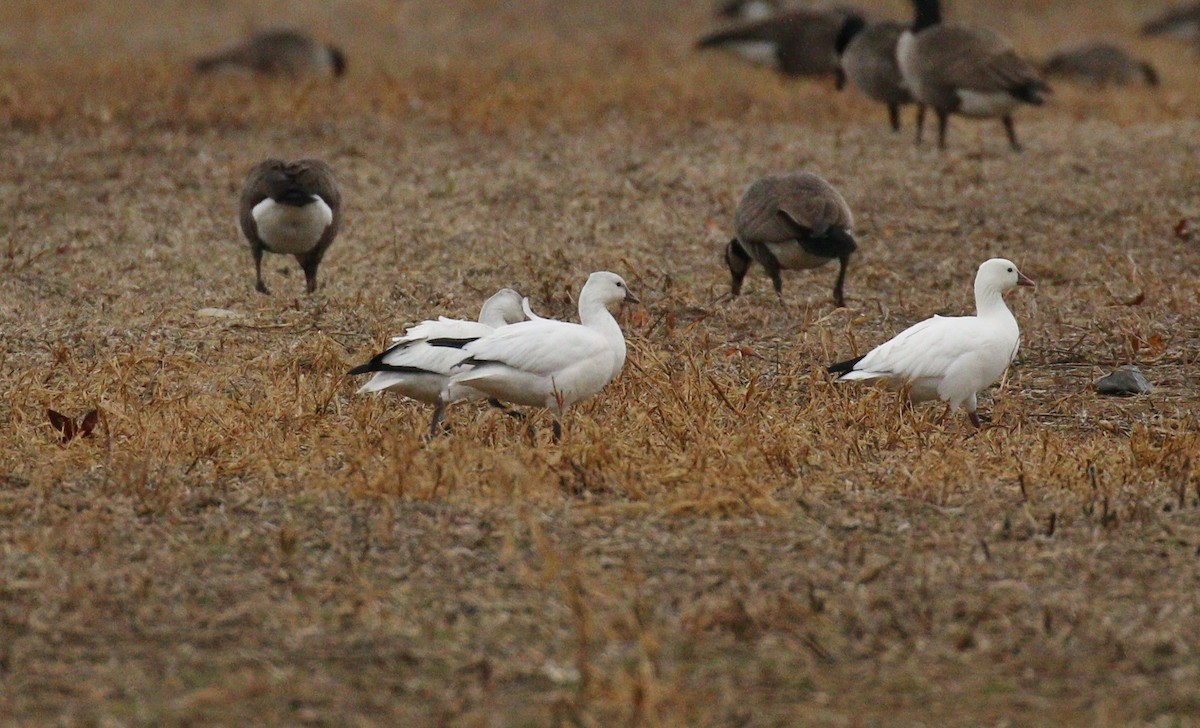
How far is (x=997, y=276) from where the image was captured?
5.98 meters

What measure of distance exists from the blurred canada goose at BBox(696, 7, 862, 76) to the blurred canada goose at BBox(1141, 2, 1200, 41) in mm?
4471

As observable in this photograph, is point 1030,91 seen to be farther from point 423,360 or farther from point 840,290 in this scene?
point 423,360

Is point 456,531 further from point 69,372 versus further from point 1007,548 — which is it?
point 69,372

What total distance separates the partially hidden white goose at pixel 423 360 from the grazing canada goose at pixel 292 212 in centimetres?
234

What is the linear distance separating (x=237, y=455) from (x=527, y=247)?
375 cm

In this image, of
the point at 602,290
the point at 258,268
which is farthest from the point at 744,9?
the point at 602,290

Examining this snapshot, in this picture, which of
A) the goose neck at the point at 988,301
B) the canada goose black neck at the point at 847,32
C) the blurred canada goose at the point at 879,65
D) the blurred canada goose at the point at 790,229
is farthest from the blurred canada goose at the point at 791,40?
the goose neck at the point at 988,301

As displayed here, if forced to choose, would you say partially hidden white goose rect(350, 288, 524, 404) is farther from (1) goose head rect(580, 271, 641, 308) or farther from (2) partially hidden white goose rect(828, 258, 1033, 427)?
(2) partially hidden white goose rect(828, 258, 1033, 427)

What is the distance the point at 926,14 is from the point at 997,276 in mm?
6082

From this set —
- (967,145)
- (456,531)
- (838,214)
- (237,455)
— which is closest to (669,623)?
(456,531)

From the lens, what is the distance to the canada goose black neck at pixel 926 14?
11.5 meters

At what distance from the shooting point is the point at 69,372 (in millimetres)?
6070

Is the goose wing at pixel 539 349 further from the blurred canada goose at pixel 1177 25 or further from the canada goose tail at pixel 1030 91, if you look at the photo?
the blurred canada goose at pixel 1177 25

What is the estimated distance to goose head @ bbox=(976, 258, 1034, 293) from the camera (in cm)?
597
